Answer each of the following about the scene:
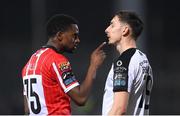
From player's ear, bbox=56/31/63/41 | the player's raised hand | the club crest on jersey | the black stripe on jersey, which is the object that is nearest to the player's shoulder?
the black stripe on jersey

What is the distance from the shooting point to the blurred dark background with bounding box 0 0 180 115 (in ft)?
48.1

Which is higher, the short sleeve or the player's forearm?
the short sleeve

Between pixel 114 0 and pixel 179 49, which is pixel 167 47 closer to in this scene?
pixel 179 49

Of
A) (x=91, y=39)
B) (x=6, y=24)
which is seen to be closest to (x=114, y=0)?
(x=91, y=39)

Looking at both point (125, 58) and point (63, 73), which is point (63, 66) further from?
point (125, 58)

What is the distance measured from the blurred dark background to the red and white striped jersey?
26.2ft

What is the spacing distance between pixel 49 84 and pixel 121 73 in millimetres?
807

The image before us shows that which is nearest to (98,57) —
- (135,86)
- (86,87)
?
(86,87)

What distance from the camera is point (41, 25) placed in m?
16.0

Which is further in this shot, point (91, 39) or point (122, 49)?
point (91, 39)

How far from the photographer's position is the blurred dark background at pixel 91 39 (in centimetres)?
1465

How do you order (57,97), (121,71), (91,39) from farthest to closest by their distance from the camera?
(91,39) < (57,97) < (121,71)

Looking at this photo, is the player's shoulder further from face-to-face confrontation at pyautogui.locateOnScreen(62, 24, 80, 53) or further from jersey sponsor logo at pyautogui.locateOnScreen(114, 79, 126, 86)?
face-to-face confrontation at pyautogui.locateOnScreen(62, 24, 80, 53)

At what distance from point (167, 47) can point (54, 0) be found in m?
2.53
